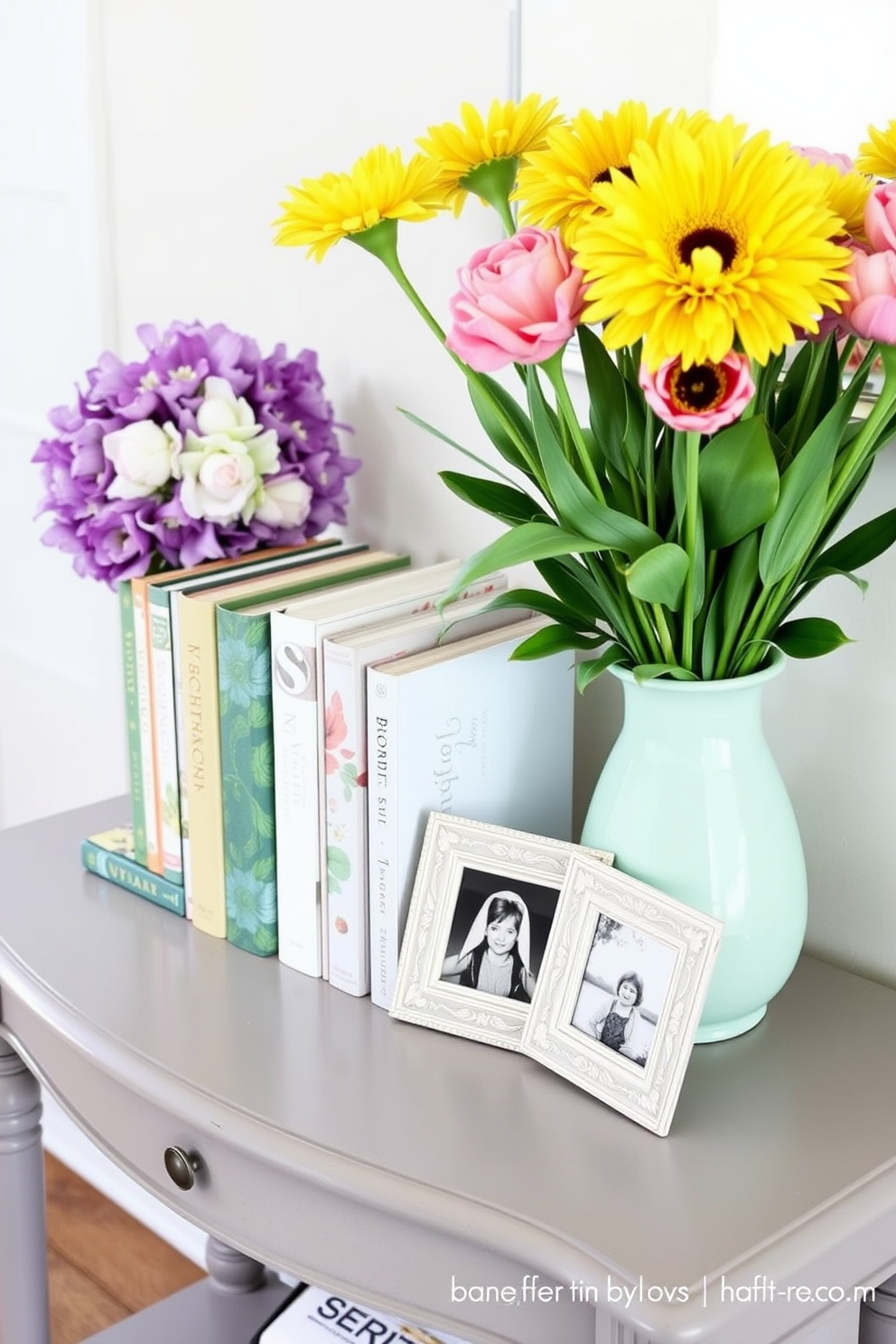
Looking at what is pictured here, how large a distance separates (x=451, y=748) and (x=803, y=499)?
300 mm

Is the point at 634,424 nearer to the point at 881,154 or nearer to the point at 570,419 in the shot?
the point at 570,419

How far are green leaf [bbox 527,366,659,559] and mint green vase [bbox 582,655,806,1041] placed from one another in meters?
0.09

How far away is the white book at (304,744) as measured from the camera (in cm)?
101

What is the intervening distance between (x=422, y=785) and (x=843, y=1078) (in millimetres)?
321

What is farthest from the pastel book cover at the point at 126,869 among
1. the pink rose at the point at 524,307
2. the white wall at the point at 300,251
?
the pink rose at the point at 524,307

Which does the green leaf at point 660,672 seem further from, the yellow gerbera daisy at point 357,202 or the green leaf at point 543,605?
the yellow gerbera daisy at point 357,202

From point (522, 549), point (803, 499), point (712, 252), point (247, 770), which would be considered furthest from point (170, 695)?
point (712, 252)

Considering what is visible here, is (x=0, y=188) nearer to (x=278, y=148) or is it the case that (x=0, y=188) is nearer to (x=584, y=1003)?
(x=278, y=148)

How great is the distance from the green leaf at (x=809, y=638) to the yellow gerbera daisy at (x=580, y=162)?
0.94ft

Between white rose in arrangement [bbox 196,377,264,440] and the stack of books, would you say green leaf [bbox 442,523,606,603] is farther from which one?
white rose in arrangement [bbox 196,377,264,440]

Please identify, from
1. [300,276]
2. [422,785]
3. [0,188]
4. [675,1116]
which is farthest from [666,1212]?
[0,188]

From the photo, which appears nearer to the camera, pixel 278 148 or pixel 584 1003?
pixel 584 1003

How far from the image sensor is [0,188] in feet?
5.72

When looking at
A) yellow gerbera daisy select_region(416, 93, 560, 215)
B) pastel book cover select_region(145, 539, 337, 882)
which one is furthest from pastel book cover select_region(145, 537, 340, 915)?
yellow gerbera daisy select_region(416, 93, 560, 215)
